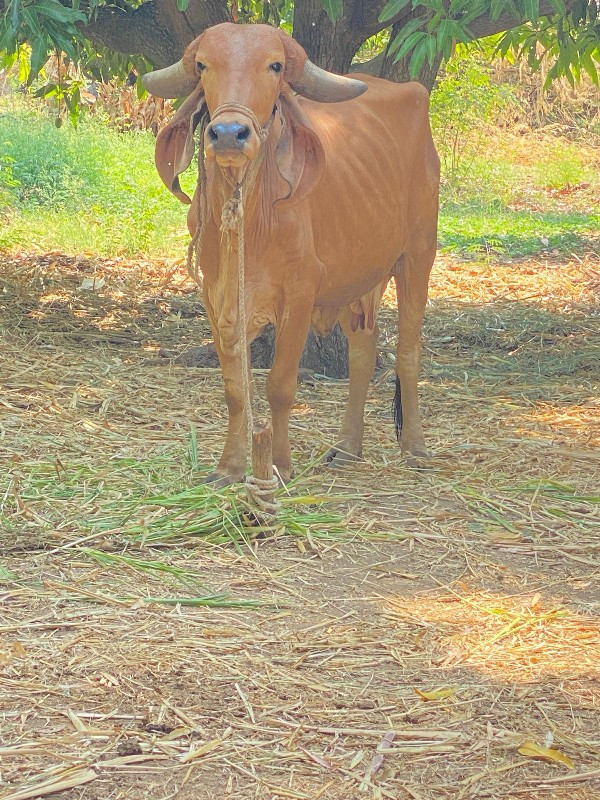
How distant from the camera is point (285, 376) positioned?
5.10 metres

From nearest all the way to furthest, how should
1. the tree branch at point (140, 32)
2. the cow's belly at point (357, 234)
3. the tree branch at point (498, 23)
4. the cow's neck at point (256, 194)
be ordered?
the cow's neck at point (256, 194)
the cow's belly at point (357, 234)
the tree branch at point (498, 23)
the tree branch at point (140, 32)

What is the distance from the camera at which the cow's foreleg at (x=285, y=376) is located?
198 inches

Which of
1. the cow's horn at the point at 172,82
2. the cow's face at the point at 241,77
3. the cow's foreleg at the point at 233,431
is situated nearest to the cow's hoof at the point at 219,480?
the cow's foreleg at the point at 233,431

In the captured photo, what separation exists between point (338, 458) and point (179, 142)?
1700 millimetres

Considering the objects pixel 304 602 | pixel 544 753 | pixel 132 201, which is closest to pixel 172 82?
pixel 304 602

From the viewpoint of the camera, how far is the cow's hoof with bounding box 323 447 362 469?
18.6 ft

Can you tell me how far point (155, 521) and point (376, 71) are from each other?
3.86 metres

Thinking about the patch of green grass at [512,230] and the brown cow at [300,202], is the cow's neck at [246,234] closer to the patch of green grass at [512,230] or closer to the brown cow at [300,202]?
the brown cow at [300,202]

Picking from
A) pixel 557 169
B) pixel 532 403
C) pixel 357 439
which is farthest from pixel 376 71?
pixel 557 169

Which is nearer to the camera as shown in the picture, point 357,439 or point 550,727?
point 550,727

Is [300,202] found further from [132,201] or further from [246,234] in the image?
[132,201]

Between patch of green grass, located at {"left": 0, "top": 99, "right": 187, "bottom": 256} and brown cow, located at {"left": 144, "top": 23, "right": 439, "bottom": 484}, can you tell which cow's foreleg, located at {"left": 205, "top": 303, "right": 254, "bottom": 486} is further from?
patch of green grass, located at {"left": 0, "top": 99, "right": 187, "bottom": 256}

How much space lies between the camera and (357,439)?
5812 mm

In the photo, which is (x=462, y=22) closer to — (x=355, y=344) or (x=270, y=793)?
(x=355, y=344)
